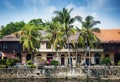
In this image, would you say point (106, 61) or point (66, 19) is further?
point (106, 61)

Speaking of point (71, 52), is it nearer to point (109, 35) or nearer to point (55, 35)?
point (55, 35)

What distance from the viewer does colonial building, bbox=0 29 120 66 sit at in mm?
90688

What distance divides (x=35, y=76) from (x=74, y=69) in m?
8.43

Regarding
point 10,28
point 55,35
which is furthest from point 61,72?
point 10,28

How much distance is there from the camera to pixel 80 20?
78.8m

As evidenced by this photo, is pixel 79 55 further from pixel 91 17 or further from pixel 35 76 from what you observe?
pixel 35 76

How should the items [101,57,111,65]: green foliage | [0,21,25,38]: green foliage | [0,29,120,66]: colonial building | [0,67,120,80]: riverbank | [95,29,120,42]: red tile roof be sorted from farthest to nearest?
[0,21,25,38]: green foliage
[95,29,120,42]: red tile roof
[0,29,120,66]: colonial building
[101,57,111,65]: green foliage
[0,67,120,80]: riverbank

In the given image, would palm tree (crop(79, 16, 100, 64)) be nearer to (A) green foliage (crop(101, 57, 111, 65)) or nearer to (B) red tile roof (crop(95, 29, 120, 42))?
(A) green foliage (crop(101, 57, 111, 65))

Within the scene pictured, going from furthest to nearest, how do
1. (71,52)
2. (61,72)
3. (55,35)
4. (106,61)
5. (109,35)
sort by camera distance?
(109,35) < (71,52) < (106,61) < (55,35) < (61,72)

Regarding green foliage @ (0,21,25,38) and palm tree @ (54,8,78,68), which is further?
green foliage @ (0,21,25,38)

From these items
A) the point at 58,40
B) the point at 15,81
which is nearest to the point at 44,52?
the point at 58,40

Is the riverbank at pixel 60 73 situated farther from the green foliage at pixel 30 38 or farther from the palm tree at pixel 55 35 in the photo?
the green foliage at pixel 30 38

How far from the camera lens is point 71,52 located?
92.1 m

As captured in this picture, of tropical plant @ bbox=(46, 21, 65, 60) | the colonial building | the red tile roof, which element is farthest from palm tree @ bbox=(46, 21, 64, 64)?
the red tile roof
